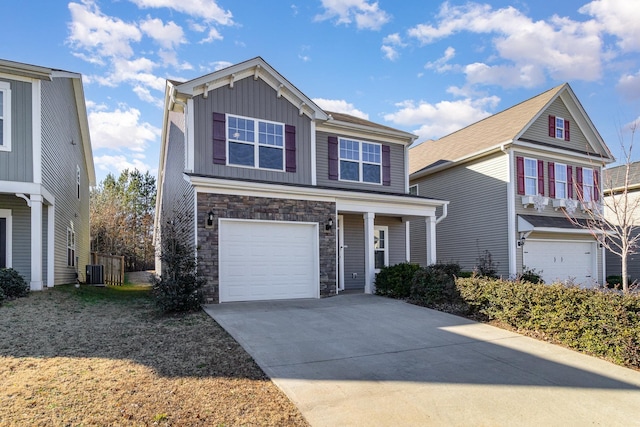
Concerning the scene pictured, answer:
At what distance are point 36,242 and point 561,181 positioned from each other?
19.0 metres

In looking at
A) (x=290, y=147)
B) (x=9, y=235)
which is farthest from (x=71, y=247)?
(x=290, y=147)

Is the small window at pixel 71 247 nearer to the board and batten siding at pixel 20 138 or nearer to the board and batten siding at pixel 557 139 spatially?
the board and batten siding at pixel 20 138

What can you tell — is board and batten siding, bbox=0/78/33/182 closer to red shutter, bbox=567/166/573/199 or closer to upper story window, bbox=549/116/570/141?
upper story window, bbox=549/116/570/141

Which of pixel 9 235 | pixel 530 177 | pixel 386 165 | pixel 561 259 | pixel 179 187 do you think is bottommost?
pixel 561 259

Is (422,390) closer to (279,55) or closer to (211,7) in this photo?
(211,7)

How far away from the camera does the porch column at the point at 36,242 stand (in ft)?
32.7

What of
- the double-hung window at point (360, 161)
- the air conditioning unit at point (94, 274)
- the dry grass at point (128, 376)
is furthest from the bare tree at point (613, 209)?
the air conditioning unit at point (94, 274)

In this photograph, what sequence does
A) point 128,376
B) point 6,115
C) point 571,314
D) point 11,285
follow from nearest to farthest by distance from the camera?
point 128,376, point 571,314, point 11,285, point 6,115

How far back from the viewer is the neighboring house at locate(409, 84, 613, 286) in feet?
52.1

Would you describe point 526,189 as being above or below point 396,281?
above

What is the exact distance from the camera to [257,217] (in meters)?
10.6

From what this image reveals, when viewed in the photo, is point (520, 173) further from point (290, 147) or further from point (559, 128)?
point (290, 147)

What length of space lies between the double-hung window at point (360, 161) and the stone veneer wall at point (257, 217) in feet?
7.73

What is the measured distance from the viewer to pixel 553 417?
426 centimetres
